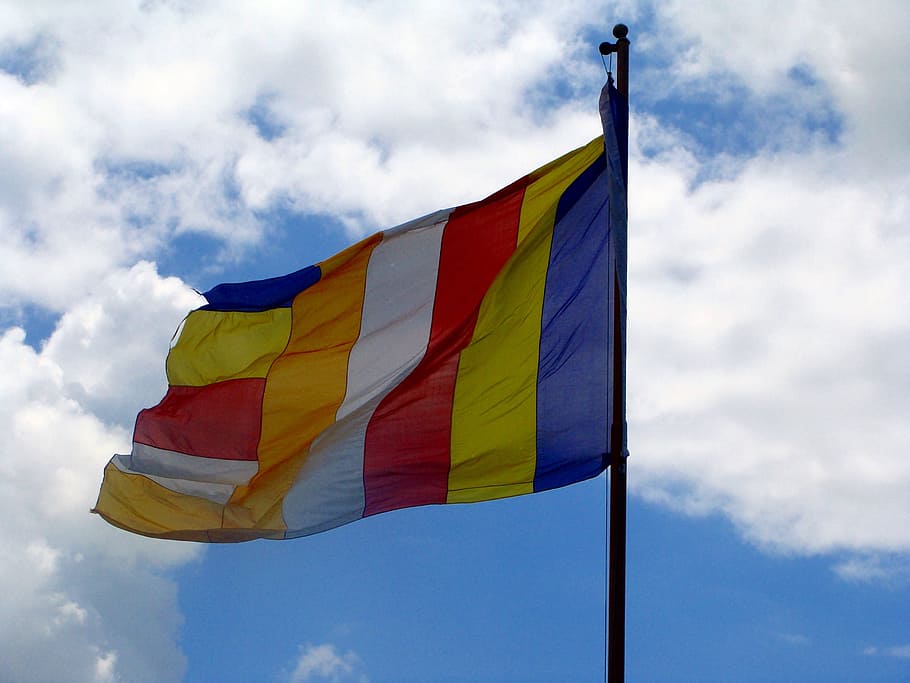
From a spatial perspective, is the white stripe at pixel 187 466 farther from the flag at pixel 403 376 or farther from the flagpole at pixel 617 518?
the flagpole at pixel 617 518

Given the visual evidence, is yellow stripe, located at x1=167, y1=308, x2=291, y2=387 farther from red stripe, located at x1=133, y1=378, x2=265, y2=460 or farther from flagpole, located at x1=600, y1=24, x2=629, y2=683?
flagpole, located at x1=600, y1=24, x2=629, y2=683

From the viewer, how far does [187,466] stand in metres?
16.5

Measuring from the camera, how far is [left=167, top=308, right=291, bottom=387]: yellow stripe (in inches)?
668

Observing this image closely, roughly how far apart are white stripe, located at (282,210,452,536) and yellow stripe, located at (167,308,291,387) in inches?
Result: 47.3

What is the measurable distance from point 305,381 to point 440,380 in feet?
6.64

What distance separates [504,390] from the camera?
1511 cm

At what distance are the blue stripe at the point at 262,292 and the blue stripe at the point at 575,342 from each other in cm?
354

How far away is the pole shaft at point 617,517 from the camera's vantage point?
41.6 feet

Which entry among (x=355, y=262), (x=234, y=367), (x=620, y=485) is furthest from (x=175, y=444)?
(x=620, y=485)

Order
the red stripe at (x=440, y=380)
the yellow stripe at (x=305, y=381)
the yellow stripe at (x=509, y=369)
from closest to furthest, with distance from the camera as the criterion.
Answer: the yellow stripe at (x=509, y=369)
the red stripe at (x=440, y=380)
the yellow stripe at (x=305, y=381)

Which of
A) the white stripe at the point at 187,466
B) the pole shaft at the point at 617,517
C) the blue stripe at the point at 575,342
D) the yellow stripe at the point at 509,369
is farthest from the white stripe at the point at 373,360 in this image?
the pole shaft at the point at 617,517

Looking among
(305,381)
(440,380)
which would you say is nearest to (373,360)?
(305,381)

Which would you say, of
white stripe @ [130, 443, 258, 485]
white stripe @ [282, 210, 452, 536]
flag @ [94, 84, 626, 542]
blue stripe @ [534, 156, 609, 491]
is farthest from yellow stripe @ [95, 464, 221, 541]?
blue stripe @ [534, 156, 609, 491]

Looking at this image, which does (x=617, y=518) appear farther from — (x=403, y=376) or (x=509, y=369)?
(x=403, y=376)
